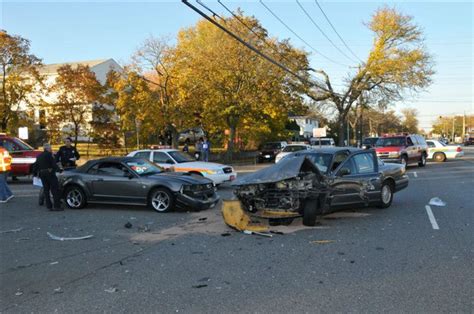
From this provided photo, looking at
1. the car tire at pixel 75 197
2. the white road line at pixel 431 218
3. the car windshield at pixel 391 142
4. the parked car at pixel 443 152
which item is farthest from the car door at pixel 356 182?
the parked car at pixel 443 152

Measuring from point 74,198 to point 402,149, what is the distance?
1776cm

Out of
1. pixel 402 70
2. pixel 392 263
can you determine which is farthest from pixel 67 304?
pixel 402 70

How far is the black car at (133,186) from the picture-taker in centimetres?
1042

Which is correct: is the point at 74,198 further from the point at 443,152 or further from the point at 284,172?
the point at 443,152

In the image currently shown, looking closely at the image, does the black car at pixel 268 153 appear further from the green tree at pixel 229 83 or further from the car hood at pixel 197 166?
the car hood at pixel 197 166

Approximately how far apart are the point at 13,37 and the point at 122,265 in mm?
25228

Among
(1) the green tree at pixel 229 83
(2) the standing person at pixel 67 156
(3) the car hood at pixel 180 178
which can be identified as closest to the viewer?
(3) the car hood at pixel 180 178

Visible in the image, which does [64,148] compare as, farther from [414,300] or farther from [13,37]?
[13,37]

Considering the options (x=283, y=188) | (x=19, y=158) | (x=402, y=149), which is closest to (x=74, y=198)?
(x=283, y=188)

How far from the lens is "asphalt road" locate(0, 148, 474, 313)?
15.1 feet

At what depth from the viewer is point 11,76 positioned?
26719mm

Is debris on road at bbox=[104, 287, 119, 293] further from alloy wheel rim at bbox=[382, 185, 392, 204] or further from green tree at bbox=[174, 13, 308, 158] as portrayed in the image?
green tree at bbox=[174, 13, 308, 158]

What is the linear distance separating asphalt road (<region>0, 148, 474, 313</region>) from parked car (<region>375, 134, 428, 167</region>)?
1395 cm

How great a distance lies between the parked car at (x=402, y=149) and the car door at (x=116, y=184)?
1581 centimetres
